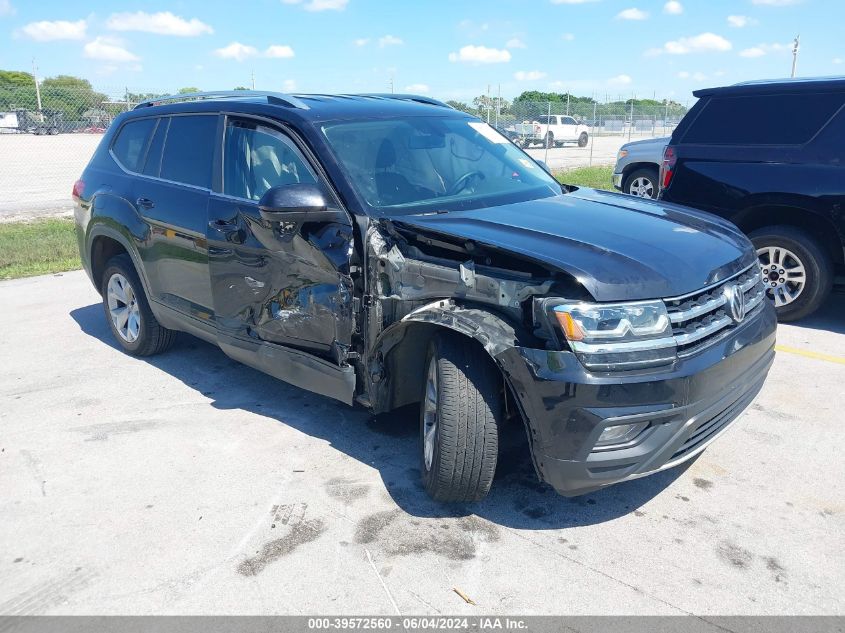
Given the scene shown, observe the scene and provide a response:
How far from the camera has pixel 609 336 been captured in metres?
2.84

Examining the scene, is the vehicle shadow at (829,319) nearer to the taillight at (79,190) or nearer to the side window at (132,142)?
the side window at (132,142)

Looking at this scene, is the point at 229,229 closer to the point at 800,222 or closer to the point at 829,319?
the point at 800,222

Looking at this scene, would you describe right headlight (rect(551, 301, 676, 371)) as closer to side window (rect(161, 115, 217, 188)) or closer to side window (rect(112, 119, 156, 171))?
side window (rect(161, 115, 217, 188))

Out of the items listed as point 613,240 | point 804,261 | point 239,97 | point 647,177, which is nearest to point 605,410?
point 613,240

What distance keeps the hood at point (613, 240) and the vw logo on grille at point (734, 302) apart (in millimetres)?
72

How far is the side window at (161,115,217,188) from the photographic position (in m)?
4.61

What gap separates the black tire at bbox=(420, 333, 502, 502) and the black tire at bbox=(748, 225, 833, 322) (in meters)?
3.76

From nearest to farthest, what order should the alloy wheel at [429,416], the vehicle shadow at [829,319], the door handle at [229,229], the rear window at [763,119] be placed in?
the alloy wheel at [429,416] < the door handle at [229,229] < the rear window at [763,119] < the vehicle shadow at [829,319]

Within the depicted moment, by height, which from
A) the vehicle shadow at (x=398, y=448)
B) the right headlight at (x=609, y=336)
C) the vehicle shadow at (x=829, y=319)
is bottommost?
the vehicle shadow at (x=398, y=448)

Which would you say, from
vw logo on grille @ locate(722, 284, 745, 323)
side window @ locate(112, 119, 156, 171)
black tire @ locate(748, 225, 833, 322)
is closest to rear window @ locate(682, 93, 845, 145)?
black tire @ locate(748, 225, 833, 322)

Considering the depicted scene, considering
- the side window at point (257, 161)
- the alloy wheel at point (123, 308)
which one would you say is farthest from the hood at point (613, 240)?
the alloy wheel at point (123, 308)

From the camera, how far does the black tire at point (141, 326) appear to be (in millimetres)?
5496

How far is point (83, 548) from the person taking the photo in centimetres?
323

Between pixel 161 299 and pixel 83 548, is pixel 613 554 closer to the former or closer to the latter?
pixel 83 548
